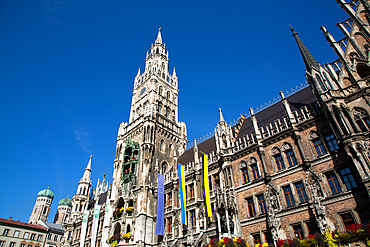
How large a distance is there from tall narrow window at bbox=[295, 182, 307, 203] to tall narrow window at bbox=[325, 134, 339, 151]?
3789 millimetres

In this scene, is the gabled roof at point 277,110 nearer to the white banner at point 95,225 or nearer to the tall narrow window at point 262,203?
the tall narrow window at point 262,203

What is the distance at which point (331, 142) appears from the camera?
63.3 ft

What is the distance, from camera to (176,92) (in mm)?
48031

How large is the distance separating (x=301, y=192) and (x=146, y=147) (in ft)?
70.9

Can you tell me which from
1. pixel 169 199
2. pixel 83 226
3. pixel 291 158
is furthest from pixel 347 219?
pixel 83 226

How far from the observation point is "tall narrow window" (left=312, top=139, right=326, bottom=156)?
64.4 feet

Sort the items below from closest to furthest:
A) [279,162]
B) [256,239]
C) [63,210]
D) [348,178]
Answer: [348,178]
[256,239]
[279,162]
[63,210]

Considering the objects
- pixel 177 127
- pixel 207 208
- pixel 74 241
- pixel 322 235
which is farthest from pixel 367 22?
pixel 74 241

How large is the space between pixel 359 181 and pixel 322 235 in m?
4.63

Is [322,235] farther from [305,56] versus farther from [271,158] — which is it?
[305,56]

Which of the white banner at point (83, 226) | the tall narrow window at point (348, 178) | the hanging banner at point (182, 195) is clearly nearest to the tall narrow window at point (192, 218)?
the hanging banner at point (182, 195)

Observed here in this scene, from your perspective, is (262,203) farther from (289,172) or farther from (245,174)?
(289,172)

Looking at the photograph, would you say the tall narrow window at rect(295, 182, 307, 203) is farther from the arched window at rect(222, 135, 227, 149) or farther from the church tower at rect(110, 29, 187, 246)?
the church tower at rect(110, 29, 187, 246)

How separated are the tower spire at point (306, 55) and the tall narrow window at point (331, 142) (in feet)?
21.5
